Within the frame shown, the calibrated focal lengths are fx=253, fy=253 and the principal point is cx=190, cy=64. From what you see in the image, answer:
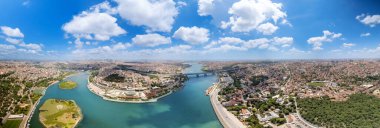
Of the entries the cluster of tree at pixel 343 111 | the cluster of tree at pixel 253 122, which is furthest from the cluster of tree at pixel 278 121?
the cluster of tree at pixel 343 111

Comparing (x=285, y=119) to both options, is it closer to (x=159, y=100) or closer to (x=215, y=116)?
(x=215, y=116)

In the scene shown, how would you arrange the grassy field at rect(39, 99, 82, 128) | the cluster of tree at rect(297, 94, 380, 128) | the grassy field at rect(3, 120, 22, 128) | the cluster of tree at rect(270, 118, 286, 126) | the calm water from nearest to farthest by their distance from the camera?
1. the cluster of tree at rect(297, 94, 380, 128)
2. the grassy field at rect(3, 120, 22, 128)
3. the grassy field at rect(39, 99, 82, 128)
4. the cluster of tree at rect(270, 118, 286, 126)
5. the calm water

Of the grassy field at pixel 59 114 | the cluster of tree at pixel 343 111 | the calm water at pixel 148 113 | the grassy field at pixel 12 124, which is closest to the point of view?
the cluster of tree at pixel 343 111

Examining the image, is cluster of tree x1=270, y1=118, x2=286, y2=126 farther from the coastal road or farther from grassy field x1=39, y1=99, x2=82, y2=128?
grassy field x1=39, y1=99, x2=82, y2=128

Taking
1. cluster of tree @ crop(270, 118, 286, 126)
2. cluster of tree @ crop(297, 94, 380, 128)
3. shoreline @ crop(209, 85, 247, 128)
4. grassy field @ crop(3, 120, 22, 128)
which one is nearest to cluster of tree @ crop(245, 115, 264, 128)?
shoreline @ crop(209, 85, 247, 128)

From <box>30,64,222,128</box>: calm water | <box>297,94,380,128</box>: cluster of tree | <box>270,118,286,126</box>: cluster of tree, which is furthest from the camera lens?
<box>30,64,222,128</box>: calm water

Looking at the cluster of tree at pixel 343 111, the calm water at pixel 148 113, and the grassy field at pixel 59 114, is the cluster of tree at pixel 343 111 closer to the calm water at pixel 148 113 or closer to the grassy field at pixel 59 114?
the calm water at pixel 148 113
